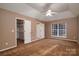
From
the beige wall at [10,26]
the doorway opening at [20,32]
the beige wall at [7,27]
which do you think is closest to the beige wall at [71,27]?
the beige wall at [10,26]

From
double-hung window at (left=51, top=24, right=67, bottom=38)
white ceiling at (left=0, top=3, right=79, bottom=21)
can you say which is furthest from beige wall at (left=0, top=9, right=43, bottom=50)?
double-hung window at (left=51, top=24, right=67, bottom=38)

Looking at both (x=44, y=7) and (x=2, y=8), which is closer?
(x=2, y=8)

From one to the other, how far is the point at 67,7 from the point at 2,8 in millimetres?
1510

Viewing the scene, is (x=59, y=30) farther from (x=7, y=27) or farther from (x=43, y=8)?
(x=7, y=27)

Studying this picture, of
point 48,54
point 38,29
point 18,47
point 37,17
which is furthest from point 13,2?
point 48,54

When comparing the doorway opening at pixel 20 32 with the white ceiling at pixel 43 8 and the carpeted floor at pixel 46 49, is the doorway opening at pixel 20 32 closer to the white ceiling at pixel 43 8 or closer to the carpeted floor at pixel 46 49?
the carpeted floor at pixel 46 49

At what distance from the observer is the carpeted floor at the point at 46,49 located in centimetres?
257

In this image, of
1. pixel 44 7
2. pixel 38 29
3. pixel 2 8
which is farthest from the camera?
pixel 38 29

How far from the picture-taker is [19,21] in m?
2.58

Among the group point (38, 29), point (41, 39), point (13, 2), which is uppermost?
point (13, 2)

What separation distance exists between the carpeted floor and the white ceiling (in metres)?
0.65

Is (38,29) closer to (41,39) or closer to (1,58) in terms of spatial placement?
(41,39)

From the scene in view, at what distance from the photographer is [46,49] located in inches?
103

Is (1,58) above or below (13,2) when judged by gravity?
below
